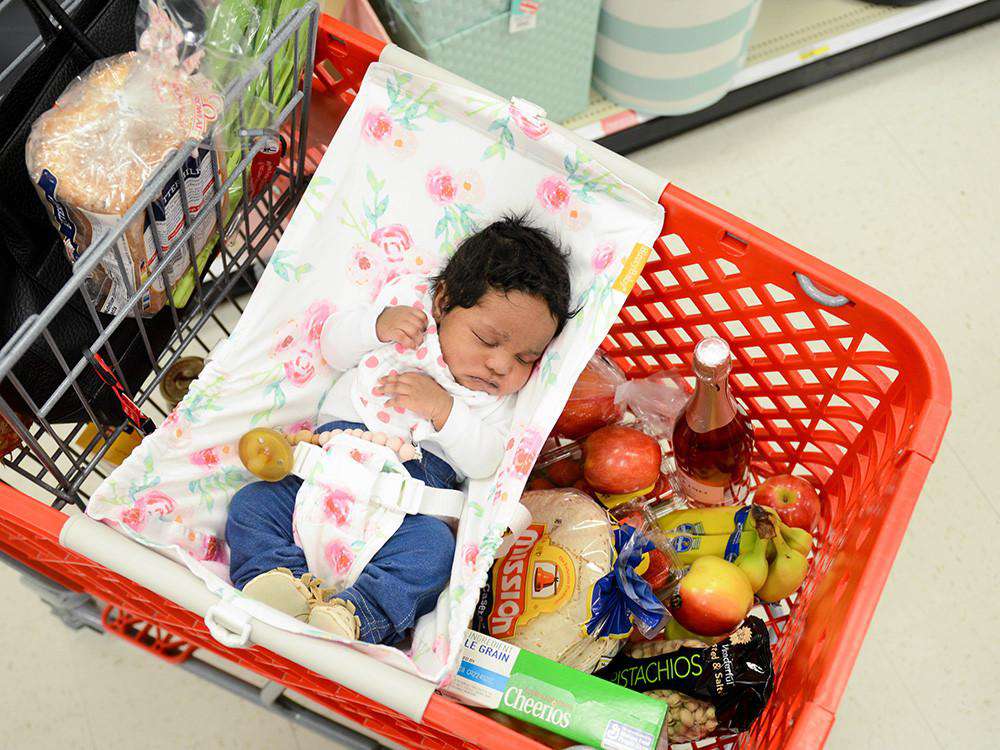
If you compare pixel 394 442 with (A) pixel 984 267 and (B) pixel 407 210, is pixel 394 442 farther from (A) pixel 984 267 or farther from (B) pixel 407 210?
(A) pixel 984 267

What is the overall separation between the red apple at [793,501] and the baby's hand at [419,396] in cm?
43

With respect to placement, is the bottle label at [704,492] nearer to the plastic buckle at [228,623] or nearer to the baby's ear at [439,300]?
the baby's ear at [439,300]

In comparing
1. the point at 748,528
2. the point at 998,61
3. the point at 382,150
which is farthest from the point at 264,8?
the point at 998,61

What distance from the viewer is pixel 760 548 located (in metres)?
1.15

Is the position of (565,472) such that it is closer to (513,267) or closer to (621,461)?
(621,461)

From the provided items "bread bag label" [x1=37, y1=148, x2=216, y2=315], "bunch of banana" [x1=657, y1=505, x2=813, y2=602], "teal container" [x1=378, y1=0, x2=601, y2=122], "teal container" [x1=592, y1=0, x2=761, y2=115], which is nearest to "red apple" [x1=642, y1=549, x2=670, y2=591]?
"bunch of banana" [x1=657, y1=505, x2=813, y2=602]

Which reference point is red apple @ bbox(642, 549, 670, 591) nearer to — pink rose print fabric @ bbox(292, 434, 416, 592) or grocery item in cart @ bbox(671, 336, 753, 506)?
grocery item in cart @ bbox(671, 336, 753, 506)

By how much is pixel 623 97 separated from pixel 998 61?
0.93 m

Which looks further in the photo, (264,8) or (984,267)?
(984,267)

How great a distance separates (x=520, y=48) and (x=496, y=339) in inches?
27.2

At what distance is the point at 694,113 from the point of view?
201 centimetres

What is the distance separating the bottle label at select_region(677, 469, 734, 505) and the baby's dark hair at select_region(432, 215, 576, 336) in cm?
29

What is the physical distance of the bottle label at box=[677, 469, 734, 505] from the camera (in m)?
1.29

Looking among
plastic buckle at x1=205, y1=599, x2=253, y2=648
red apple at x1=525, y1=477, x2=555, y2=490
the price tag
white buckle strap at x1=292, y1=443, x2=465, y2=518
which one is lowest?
red apple at x1=525, y1=477, x2=555, y2=490
